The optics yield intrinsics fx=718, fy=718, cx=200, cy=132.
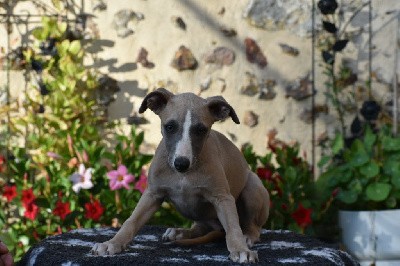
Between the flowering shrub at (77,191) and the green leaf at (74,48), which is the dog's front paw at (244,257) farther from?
the green leaf at (74,48)

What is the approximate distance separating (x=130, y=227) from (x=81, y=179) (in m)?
1.72

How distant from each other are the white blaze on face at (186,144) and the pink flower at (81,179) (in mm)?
1852

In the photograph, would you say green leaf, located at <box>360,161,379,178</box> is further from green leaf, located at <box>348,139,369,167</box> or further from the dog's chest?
the dog's chest

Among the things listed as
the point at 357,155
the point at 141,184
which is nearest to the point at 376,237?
the point at 357,155

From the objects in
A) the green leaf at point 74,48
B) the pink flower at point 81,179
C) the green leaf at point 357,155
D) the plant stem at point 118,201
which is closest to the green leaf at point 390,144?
the green leaf at point 357,155


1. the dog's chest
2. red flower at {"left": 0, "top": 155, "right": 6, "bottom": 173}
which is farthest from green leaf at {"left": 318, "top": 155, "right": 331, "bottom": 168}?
the dog's chest

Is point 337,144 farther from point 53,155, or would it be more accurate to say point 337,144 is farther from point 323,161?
point 53,155

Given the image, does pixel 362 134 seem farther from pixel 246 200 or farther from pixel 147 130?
pixel 246 200

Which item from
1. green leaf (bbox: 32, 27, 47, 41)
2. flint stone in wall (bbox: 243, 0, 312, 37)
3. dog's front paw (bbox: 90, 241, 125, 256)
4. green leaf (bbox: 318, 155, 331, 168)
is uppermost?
flint stone in wall (bbox: 243, 0, 312, 37)

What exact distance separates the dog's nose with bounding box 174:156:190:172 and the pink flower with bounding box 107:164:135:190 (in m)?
1.77

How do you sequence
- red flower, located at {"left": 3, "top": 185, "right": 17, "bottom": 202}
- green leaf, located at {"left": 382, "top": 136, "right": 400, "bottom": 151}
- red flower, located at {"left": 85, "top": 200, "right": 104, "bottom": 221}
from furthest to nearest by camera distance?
red flower, located at {"left": 3, "top": 185, "right": 17, "bottom": 202}
green leaf, located at {"left": 382, "top": 136, "right": 400, "bottom": 151}
red flower, located at {"left": 85, "top": 200, "right": 104, "bottom": 221}

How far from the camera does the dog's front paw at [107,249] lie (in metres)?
2.03

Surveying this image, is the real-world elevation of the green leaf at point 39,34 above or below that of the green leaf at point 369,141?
above

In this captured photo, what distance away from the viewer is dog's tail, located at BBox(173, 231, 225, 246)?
7.53ft
